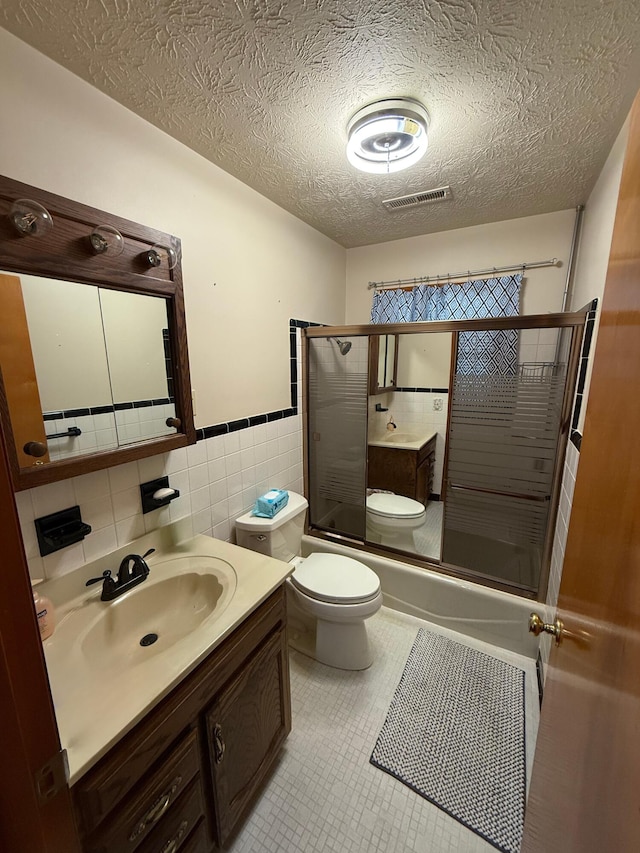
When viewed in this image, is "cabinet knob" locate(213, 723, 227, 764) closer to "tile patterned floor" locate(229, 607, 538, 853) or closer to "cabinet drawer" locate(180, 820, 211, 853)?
"cabinet drawer" locate(180, 820, 211, 853)

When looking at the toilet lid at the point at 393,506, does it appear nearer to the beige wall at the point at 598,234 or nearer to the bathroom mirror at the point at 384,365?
the bathroom mirror at the point at 384,365

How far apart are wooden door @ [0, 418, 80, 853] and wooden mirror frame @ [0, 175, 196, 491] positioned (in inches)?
17.9

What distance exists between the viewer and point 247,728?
1089mm

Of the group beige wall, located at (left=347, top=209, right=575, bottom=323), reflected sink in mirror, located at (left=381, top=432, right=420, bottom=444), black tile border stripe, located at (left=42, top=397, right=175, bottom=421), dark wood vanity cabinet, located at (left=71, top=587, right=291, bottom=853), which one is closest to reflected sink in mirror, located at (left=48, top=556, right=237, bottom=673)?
dark wood vanity cabinet, located at (left=71, top=587, right=291, bottom=853)

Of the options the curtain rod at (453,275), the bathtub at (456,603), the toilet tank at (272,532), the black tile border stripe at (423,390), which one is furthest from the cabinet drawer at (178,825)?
the black tile border stripe at (423,390)

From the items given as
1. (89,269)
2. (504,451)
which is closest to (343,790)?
(504,451)

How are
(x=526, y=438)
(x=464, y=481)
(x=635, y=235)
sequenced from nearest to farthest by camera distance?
(x=635, y=235)
(x=526, y=438)
(x=464, y=481)

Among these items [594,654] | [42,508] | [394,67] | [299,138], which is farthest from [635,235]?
[42,508]

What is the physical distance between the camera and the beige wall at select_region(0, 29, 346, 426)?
958 mm

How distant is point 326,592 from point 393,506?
1074mm

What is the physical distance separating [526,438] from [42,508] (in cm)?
216

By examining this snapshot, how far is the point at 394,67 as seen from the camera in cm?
100

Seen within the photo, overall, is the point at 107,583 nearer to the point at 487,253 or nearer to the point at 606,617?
the point at 606,617

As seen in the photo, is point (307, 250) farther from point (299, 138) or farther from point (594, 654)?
point (594, 654)
